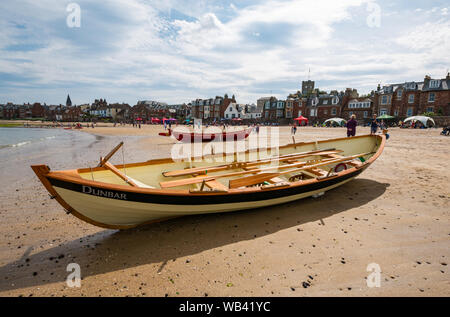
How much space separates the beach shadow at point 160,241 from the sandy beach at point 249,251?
0.07 feet

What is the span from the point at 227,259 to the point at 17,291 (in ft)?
11.1

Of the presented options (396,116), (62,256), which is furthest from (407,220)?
(396,116)

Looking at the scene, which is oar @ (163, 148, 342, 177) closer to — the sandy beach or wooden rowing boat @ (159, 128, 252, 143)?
the sandy beach

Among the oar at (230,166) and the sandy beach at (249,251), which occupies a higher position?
the oar at (230,166)

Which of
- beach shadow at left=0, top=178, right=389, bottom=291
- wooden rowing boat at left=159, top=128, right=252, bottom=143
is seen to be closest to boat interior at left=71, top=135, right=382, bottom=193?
beach shadow at left=0, top=178, right=389, bottom=291

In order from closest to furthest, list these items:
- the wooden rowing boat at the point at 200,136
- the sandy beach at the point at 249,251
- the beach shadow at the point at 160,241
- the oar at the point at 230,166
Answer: the sandy beach at the point at 249,251 → the beach shadow at the point at 160,241 → the oar at the point at 230,166 → the wooden rowing boat at the point at 200,136

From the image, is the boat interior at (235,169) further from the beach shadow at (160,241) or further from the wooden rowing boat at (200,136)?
the wooden rowing boat at (200,136)

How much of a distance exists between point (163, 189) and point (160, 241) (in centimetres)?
119

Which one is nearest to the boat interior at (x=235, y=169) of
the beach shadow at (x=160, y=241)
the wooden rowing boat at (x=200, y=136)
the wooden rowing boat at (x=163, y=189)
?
the wooden rowing boat at (x=163, y=189)

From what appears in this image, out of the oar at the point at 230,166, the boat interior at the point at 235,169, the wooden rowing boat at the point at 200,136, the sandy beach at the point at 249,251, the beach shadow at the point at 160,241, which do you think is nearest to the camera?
the sandy beach at the point at 249,251

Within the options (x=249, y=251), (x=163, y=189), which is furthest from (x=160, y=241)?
(x=249, y=251)

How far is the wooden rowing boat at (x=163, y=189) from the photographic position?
397 cm

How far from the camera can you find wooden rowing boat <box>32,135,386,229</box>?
13.0 feet

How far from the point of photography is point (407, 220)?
17.3 feet
